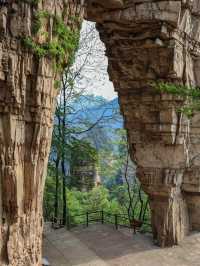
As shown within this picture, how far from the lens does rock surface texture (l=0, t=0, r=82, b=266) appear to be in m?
8.47

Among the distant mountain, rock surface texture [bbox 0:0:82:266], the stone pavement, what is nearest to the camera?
rock surface texture [bbox 0:0:82:266]

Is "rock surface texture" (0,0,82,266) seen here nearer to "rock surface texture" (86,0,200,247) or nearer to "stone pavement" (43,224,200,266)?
"stone pavement" (43,224,200,266)

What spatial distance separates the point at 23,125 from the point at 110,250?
7047mm

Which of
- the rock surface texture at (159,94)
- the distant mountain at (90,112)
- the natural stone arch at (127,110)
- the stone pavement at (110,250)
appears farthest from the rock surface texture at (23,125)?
the distant mountain at (90,112)

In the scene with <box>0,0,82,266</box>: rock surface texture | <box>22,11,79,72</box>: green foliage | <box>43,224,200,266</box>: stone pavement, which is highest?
<box>22,11,79,72</box>: green foliage

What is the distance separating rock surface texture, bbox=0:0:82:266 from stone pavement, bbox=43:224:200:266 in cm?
333

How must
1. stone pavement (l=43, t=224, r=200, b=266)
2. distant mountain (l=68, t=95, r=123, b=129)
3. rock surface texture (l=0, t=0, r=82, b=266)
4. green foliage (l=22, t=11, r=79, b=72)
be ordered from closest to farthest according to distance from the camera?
1. rock surface texture (l=0, t=0, r=82, b=266)
2. green foliage (l=22, t=11, r=79, b=72)
3. stone pavement (l=43, t=224, r=200, b=266)
4. distant mountain (l=68, t=95, r=123, b=129)

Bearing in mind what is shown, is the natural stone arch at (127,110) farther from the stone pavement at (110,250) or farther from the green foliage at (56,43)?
the stone pavement at (110,250)

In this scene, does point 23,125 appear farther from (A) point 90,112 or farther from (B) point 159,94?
(A) point 90,112

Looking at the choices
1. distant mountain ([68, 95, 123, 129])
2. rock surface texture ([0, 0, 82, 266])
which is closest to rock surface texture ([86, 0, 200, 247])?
rock surface texture ([0, 0, 82, 266])

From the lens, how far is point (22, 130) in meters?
9.03

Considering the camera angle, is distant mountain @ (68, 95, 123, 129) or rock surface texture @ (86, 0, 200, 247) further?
distant mountain @ (68, 95, 123, 129)

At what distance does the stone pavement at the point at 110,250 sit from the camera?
12805mm

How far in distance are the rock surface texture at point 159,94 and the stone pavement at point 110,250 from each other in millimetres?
712
